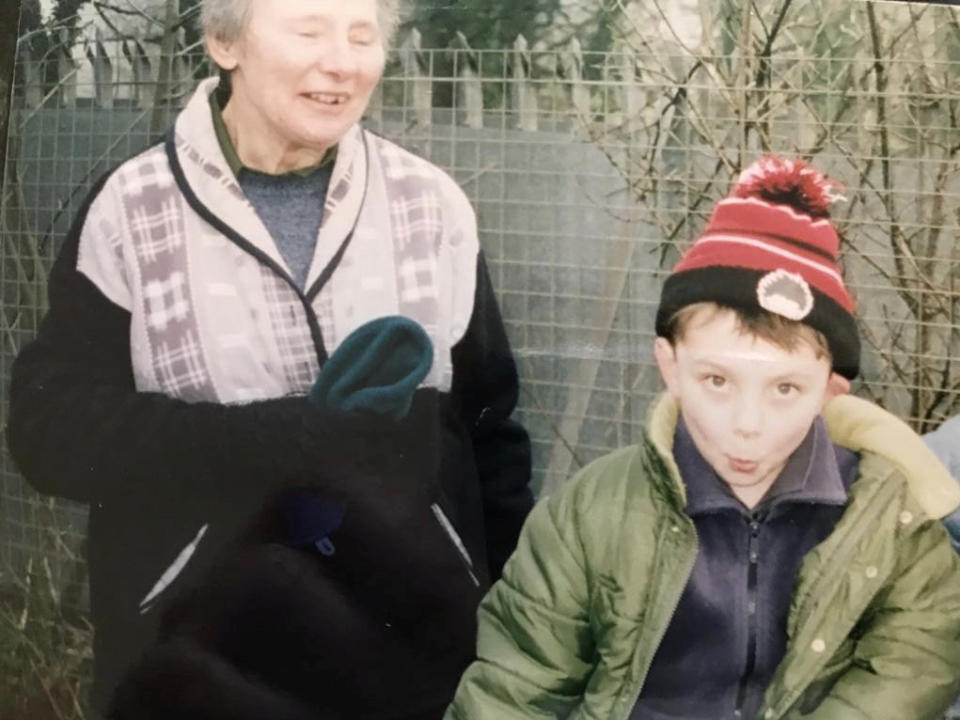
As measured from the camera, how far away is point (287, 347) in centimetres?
191

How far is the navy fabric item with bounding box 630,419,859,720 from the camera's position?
1.82 m

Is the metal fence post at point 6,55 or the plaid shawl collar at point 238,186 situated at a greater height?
A: the metal fence post at point 6,55

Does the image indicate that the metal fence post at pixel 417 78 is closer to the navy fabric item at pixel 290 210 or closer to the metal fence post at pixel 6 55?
the navy fabric item at pixel 290 210

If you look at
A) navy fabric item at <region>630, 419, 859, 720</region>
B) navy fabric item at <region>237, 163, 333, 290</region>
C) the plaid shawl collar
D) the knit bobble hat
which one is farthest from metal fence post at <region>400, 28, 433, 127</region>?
navy fabric item at <region>630, 419, 859, 720</region>

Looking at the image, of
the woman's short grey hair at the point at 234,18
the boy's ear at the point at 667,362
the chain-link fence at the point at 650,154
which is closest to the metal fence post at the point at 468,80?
the chain-link fence at the point at 650,154

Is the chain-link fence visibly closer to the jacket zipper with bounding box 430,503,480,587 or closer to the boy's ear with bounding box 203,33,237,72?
the boy's ear with bounding box 203,33,237,72

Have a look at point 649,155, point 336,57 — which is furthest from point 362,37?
point 649,155

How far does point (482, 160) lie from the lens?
1.95m

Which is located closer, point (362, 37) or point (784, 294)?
point (784, 294)

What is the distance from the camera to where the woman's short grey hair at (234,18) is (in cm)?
193

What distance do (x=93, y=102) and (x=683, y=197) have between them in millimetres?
1011

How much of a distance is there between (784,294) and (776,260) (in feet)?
0.18

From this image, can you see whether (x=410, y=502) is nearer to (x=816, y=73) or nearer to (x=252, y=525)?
(x=252, y=525)

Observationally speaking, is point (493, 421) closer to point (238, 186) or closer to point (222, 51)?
point (238, 186)
